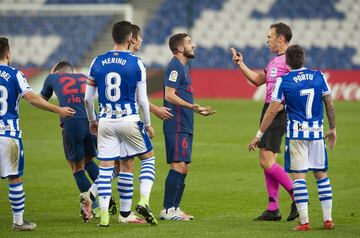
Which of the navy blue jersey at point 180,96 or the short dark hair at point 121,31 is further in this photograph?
the navy blue jersey at point 180,96

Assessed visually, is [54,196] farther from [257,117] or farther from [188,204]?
[257,117]

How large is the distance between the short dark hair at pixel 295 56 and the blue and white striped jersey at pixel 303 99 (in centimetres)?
8

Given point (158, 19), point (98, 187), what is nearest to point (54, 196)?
point (98, 187)

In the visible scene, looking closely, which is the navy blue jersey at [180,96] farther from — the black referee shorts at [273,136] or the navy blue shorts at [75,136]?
the navy blue shorts at [75,136]

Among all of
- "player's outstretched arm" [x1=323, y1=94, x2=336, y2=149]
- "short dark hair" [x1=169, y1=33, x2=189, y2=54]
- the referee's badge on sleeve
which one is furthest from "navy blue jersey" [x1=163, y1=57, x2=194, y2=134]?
"player's outstretched arm" [x1=323, y1=94, x2=336, y2=149]

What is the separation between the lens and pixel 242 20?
40.0m

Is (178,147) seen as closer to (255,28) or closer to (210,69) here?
(210,69)

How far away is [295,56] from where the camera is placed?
9.38 metres

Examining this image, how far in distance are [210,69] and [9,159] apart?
26.1m

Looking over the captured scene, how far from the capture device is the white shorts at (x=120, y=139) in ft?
31.8

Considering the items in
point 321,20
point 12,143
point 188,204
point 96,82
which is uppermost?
point 321,20

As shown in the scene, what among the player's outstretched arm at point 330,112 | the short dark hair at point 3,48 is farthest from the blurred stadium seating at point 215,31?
the short dark hair at point 3,48

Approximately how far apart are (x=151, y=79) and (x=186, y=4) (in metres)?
7.26

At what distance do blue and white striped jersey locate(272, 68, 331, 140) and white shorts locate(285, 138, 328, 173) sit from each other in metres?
0.07
